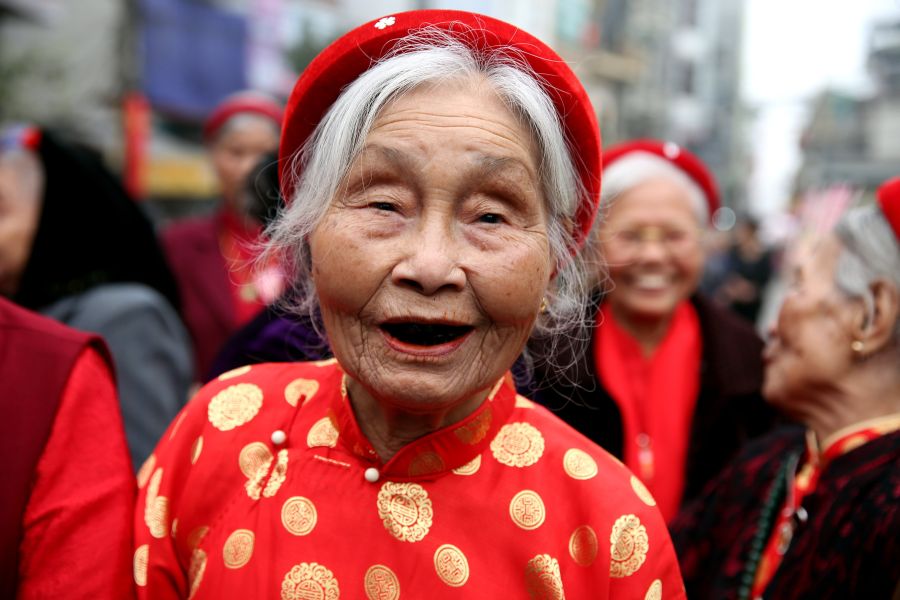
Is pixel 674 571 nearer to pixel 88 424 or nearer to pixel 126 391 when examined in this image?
pixel 88 424

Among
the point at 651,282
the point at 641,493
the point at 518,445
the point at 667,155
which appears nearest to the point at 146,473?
the point at 518,445

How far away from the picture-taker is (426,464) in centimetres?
152

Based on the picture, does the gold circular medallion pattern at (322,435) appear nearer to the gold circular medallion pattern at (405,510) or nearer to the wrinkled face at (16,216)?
the gold circular medallion pattern at (405,510)

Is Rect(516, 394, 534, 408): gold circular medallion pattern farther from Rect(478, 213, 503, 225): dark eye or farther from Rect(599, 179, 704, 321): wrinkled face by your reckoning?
Rect(599, 179, 704, 321): wrinkled face

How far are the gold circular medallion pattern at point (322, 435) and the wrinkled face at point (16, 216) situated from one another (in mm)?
1677

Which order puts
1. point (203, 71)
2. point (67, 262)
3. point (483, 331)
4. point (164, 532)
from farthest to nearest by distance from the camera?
point (203, 71) < point (67, 262) < point (164, 532) < point (483, 331)

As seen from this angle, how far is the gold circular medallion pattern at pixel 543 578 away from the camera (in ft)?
4.70

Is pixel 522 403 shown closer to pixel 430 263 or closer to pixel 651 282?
pixel 430 263

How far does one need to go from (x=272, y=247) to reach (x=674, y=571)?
1.03 m

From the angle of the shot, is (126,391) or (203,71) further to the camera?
(203,71)

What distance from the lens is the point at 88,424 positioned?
160 cm

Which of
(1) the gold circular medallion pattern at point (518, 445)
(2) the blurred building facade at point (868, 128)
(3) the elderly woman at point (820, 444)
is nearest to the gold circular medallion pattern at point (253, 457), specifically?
(1) the gold circular medallion pattern at point (518, 445)

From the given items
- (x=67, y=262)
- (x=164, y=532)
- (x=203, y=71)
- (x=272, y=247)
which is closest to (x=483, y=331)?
(x=272, y=247)

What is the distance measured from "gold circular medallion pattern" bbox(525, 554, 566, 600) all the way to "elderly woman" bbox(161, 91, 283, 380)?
257 centimetres
